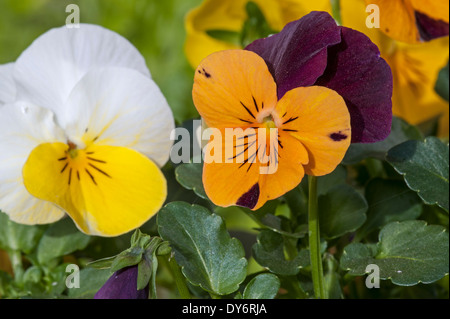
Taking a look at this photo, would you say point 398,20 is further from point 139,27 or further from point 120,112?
point 139,27

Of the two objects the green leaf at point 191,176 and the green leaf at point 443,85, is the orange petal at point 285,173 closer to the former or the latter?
the green leaf at point 191,176

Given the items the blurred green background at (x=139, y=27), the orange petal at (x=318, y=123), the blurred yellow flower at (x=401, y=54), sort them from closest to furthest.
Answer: the orange petal at (x=318, y=123) < the blurred yellow flower at (x=401, y=54) < the blurred green background at (x=139, y=27)

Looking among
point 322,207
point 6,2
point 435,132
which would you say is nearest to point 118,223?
point 322,207

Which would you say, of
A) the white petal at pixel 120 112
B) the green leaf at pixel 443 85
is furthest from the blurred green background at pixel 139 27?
the white petal at pixel 120 112

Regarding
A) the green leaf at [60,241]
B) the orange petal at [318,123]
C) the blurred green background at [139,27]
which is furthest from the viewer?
the blurred green background at [139,27]

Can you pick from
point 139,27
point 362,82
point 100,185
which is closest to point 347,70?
point 362,82

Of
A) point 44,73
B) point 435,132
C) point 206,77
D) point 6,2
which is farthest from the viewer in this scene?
point 6,2
